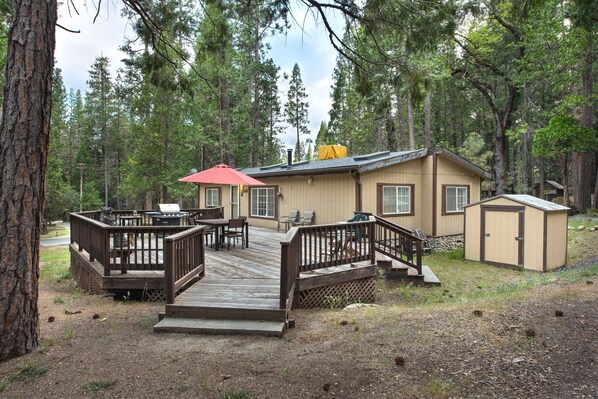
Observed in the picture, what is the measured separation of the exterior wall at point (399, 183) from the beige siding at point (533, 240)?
3.41 meters

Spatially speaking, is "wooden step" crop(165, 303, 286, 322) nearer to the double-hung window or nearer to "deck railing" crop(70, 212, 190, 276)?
"deck railing" crop(70, 212, 190, 276)

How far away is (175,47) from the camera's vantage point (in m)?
5.95

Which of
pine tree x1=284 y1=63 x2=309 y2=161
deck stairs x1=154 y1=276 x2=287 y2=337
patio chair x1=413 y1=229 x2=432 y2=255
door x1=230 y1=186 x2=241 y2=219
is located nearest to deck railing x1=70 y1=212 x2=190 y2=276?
deck stairs x1=154 y1=276 x2=287 y2=337

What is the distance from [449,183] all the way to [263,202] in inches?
278

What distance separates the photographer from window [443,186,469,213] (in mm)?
12613

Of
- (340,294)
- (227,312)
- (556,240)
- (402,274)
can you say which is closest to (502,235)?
(556,240)

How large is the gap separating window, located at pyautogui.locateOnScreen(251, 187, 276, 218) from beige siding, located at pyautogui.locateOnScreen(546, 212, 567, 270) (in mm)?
8670

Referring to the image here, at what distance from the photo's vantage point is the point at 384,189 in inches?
436

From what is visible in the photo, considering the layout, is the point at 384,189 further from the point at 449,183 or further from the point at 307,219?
the point at 449,183

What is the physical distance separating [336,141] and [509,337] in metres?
29.9

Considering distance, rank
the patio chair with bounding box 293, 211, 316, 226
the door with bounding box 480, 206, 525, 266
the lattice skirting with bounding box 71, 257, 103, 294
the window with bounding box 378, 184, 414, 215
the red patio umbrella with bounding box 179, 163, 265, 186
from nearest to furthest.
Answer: the lattice skirting with bounding box 71, 257, 103, 294 → the red patio umbrella with bounding box 179, 163, 265, 186 → the door with bounding box 480, 206, 525, 266 → the window with bounding box 378, 184, 414, 215 → the patio chair with bounding box 293, 211, 316, 226

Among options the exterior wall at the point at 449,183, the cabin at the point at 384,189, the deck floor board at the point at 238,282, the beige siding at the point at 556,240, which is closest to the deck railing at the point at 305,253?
the deck floor board at the point at 238,282

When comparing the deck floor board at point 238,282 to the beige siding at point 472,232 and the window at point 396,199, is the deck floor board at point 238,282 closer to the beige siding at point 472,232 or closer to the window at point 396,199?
the window at point 396,199

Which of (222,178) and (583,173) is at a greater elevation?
(583,173)
